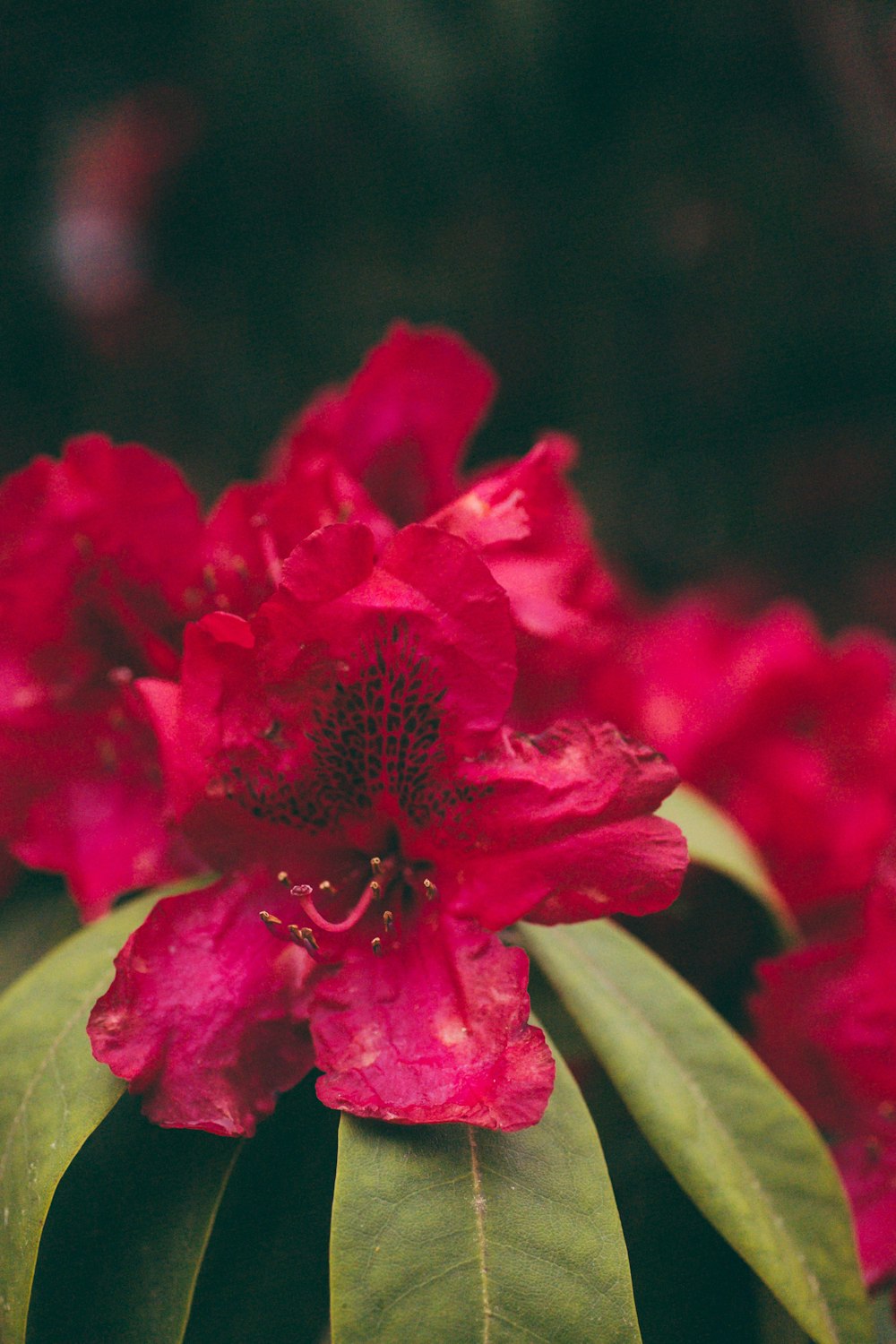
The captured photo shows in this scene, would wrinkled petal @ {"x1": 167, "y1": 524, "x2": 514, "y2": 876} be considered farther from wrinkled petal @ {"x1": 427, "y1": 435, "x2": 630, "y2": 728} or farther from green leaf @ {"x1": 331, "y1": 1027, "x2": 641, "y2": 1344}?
green leaf @ {"x1": 331, "y1": 1027, "x2": 641, "y2": 1344}

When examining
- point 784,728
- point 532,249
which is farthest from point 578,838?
point 532,249

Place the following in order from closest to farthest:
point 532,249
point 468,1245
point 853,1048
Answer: point 468,1245
point 853,1048
point 532,249

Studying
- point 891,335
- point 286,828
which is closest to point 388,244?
point 891,335

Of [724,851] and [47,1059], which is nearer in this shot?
[47,1059]

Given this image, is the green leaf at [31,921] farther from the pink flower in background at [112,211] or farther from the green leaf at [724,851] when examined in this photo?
the pink flower in background at [112,211]

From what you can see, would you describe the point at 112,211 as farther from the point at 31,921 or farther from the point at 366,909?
the point at 366,909

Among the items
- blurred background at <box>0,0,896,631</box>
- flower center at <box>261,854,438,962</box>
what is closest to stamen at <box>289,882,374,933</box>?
flower center at <box>261,854,438,962</box>

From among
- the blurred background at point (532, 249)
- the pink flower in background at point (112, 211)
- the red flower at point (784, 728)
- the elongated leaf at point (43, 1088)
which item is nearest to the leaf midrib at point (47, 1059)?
the elongated leaf at point (43, 1088)

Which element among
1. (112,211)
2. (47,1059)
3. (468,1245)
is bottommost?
(468,1245)
